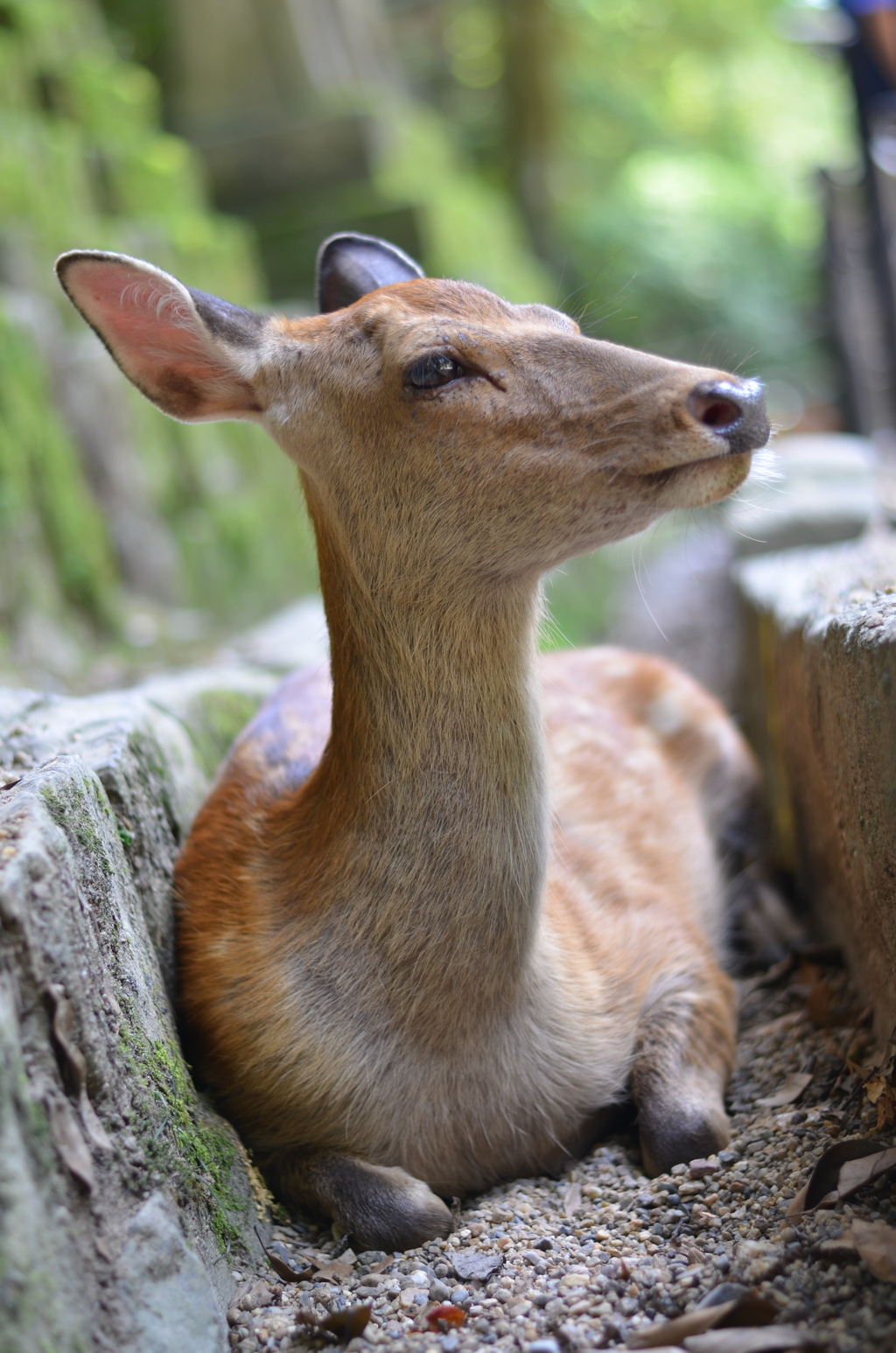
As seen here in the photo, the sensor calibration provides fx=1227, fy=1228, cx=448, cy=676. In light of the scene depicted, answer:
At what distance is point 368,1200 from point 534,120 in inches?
637

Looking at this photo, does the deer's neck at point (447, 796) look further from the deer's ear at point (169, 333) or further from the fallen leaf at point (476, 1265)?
the deer's ear at point (169, 333)

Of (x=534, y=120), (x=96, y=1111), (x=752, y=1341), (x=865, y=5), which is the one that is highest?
(x=534, y=120)

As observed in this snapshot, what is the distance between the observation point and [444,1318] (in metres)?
2.05

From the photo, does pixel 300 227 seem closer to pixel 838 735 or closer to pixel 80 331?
pixel 80 331

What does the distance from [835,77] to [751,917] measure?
2415cm

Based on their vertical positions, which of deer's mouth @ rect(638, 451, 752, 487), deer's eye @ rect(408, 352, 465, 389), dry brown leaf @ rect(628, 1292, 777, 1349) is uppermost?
deer's eye @ rect(408, 352, 465, 389)

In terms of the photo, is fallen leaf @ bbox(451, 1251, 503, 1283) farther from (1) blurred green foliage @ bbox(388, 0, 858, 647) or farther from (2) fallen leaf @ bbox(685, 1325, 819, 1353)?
(1) blurred green foliage @ bbox(388, 0, 858, 647)

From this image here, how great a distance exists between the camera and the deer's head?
2381mm

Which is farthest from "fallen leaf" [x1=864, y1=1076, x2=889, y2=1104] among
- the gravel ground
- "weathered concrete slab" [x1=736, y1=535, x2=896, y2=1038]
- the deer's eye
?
the deer's eye

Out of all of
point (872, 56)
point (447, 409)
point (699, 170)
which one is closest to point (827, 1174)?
point (447, 409)

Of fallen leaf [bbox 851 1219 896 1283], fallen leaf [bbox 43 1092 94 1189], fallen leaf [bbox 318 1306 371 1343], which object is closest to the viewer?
fallen leaf [bbox 43 1092 94 1189]

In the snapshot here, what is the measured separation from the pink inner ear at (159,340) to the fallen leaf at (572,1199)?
184cm

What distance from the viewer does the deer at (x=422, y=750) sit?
2436mm

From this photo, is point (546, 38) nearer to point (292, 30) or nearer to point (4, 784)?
point (292, 30)
